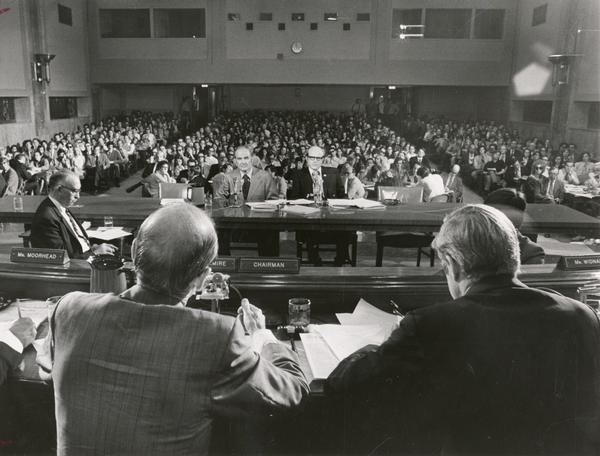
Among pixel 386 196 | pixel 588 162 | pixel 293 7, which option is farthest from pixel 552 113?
pixel 386 196

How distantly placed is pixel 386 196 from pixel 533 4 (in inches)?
399

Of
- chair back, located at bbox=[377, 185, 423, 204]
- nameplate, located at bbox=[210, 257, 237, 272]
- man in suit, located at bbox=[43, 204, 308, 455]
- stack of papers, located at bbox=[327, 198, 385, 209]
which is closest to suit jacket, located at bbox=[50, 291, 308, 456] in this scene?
man in suit, located at bbox=[43, 204, 308, 455]

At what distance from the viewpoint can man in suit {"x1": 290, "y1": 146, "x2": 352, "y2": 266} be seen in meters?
4.46

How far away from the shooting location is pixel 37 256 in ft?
7.23

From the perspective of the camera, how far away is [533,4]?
12.6 metres

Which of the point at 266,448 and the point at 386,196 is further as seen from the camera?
the point at 386,196

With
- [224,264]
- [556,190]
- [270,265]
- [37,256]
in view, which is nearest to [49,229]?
[37,256]

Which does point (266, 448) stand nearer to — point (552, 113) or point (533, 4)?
point (552, 113)

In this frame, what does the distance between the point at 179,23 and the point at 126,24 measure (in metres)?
1.25

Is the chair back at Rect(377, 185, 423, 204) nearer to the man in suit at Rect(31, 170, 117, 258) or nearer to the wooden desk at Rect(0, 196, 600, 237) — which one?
the wooden desk at Rect(0, 196, 600, 237)

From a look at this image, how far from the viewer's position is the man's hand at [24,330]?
1.61 metres

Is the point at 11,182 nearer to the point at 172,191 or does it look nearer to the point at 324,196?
the point at 172,191

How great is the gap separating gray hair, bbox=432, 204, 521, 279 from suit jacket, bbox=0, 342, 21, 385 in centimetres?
117

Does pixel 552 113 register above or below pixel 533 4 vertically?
below
